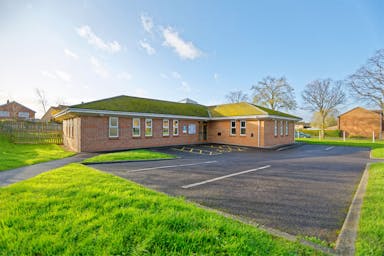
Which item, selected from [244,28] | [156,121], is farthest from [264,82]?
[156,121]

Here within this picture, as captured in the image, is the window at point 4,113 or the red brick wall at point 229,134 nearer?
the red brick wall at point 229,134

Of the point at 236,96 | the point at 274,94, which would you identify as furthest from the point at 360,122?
the point at 236,96

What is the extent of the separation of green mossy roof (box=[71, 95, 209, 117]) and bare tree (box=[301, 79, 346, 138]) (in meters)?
25.6

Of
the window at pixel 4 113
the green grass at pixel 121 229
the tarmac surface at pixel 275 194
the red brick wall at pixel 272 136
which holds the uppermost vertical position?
the window at pixel 4 113

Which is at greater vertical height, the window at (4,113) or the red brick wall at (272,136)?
the window at (4,113)

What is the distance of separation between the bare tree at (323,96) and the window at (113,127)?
35706 mm

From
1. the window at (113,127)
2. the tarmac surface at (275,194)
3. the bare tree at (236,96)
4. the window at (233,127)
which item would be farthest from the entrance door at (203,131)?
the bare tree at (236,96)

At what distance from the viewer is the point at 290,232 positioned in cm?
293

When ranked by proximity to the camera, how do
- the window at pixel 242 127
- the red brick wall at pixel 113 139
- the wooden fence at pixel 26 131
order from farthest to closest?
the window at pixel 242 127 → the wooden fence at pixel 26 131 → the red brick wall at pixel 113 139

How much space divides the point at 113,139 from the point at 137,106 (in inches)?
150

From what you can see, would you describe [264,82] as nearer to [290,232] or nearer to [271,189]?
[271,189]

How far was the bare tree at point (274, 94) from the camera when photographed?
34.5 m

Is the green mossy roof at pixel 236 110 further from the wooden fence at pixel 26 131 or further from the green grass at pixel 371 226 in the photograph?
the wooden fence at pixel 26 131

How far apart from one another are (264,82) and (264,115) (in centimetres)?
2224
